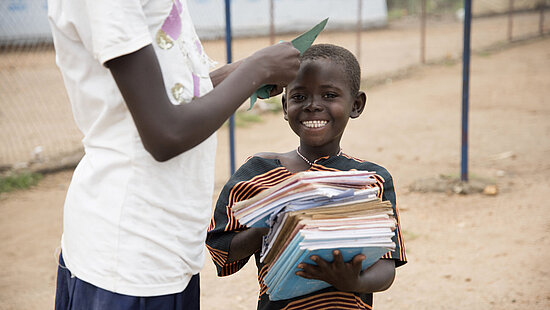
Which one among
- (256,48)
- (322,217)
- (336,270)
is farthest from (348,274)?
(256,48)

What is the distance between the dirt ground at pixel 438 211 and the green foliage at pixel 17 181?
105 millimetres

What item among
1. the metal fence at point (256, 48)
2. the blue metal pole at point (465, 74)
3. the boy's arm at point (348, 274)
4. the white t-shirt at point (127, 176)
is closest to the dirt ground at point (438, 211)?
the blue metal pole at point (465, 74)

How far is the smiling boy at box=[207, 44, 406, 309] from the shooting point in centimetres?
182

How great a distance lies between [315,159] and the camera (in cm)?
203

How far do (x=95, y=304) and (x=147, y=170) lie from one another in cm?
34

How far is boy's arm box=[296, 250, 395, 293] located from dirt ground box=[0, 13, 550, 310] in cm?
164

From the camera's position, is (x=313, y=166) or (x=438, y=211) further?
(x=438, y=211)

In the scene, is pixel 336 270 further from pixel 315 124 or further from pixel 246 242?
pixel 315 124

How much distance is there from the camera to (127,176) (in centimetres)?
132

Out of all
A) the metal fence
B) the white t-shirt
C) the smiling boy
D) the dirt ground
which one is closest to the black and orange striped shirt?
the smiling boy

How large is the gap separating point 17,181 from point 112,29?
491cm

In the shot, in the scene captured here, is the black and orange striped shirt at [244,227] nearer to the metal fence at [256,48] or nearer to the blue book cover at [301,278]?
the blue book cover at [301,278]

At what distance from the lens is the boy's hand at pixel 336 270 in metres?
1.53

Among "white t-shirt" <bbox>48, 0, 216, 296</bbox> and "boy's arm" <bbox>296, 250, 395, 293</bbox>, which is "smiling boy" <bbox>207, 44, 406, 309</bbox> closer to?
"boy's arm" <bbox>296, 250, 395, 293</bbox>
